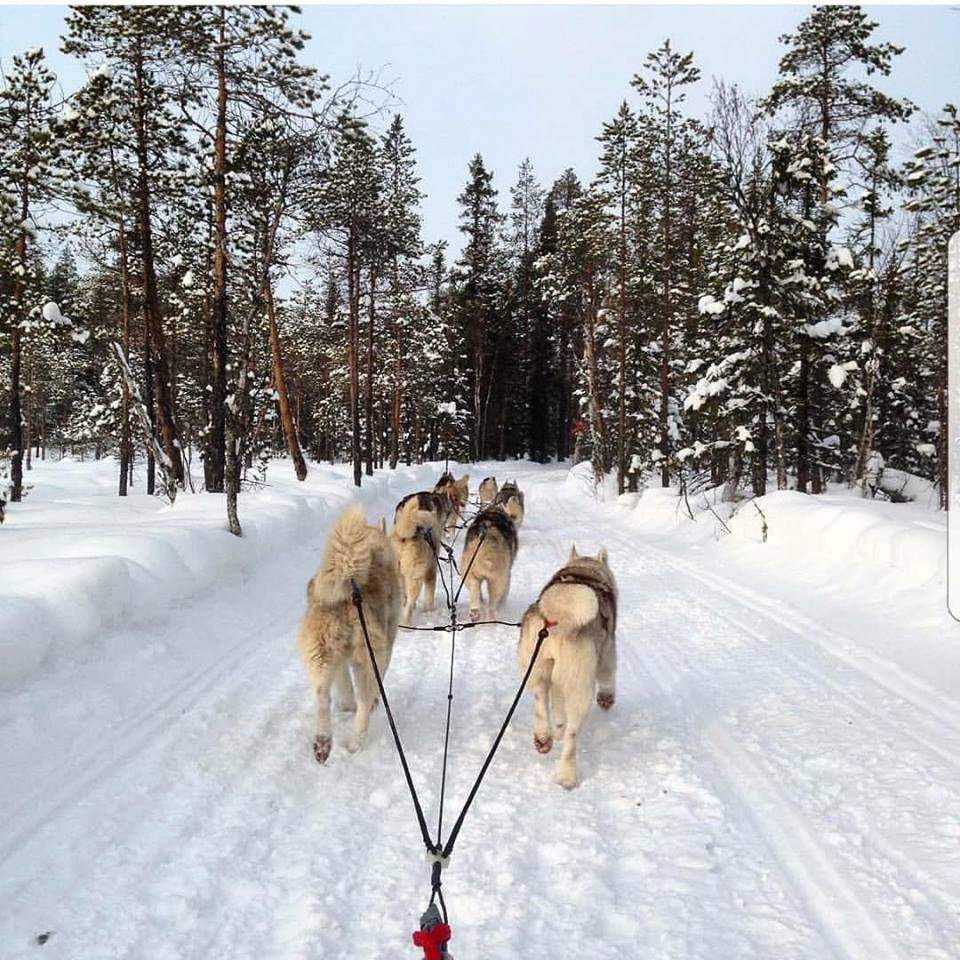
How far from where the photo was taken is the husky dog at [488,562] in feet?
23.9

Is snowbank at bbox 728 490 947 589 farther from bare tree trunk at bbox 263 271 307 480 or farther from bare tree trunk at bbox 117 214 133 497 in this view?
bare tree trunk at bbox 117 214 133 497

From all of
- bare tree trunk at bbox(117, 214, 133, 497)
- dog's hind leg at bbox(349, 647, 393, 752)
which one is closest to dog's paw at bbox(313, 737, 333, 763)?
dog's hind leg at bbox(349, 647, 393, 752)

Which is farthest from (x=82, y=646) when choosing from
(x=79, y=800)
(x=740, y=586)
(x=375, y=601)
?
(x=740, y=586)

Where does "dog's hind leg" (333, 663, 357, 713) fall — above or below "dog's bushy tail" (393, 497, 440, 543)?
below

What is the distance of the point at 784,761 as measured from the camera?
4.05 meters

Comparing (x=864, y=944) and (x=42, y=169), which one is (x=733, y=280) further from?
(x=864, y=944)

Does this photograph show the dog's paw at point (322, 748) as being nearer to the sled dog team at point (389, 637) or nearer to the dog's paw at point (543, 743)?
the sled dog team at point (389, 637)

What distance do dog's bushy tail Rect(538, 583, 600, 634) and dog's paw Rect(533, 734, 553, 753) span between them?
29.3 inches

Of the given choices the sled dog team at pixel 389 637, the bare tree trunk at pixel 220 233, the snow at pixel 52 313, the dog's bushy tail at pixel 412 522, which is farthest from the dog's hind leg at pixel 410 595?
the snow at pixel 52 313

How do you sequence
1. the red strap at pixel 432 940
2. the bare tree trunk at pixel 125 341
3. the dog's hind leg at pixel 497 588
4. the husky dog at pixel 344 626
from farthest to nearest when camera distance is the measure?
1. the bare tree trunk at pixel 125 341
2. the dog's hind leg at pixel 497 588
3. the husky dog at pixel 344 626
4. the red strap at pixel 432 940

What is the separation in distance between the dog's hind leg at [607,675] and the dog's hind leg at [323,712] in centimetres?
182

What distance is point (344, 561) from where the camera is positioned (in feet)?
13.7

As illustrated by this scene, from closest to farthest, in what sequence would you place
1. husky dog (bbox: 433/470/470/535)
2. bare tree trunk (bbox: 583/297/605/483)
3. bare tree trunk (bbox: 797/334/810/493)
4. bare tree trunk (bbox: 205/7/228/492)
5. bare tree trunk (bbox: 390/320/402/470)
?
bare tree trunk (bbox: 205/7/228/492) < husky dog (bbox: 433/470/470/535) < bare tree trunk (bbox: 797/334/810/493) < bare tree trunk (bbox: 583/297/605/483) < bare tree trunk (bbox: 390/320/402/470)

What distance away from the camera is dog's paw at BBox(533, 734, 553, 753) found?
13.3 feet
